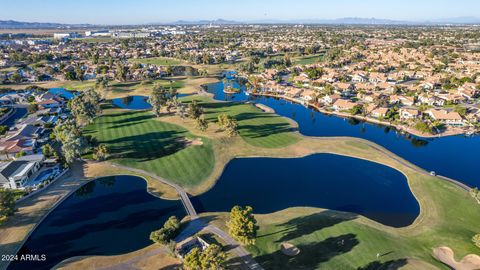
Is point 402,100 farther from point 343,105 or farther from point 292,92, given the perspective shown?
point 292,92


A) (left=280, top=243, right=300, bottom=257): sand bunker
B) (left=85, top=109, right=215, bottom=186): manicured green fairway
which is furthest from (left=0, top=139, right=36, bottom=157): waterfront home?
(left=280, top=243, right=300, bottom=257): sand bunker

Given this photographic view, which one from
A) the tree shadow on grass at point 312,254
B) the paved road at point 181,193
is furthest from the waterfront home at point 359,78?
the paved road at point 181,193

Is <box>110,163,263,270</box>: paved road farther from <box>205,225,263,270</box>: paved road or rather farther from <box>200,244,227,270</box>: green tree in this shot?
<box>200,244,227,270</box>: green tree

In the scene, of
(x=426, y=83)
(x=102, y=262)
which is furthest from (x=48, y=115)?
(x=426, y=83)

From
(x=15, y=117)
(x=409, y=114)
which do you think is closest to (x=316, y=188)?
(x=409, y=114)

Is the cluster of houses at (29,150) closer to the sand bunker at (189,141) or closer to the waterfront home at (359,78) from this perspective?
the sand bunker at (189,141)

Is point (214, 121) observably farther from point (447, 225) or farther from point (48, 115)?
point (447, 225)
